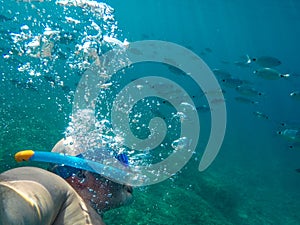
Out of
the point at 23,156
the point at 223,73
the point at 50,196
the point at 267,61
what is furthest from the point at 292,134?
the point at 50,196

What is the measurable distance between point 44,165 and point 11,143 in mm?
1937

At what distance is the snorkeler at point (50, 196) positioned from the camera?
142cm

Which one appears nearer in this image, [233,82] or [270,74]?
[270,74]

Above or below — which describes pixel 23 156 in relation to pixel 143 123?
below

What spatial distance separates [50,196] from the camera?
166 cm

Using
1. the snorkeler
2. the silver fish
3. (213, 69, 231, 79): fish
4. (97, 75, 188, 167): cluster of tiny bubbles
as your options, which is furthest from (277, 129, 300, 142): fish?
the snorkeler

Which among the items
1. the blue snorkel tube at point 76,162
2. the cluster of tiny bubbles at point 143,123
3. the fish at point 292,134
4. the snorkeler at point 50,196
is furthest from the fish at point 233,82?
the snorkeler at point 50,196

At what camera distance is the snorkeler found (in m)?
1.42

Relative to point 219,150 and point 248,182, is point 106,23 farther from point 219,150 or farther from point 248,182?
point 219,150

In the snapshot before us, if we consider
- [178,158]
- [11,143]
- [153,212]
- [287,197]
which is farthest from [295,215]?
[11,143]

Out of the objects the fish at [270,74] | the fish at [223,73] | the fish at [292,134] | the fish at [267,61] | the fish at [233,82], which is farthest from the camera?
the fish at [223,73]

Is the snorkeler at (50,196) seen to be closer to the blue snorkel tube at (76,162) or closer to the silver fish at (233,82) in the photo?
the blue snorkel tube at (76,162)

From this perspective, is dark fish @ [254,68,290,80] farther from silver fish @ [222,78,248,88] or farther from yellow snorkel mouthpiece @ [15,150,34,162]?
yellow snorkel mouthpiece @ [15,150,34,162]

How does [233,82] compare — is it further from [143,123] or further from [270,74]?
[143,123]
